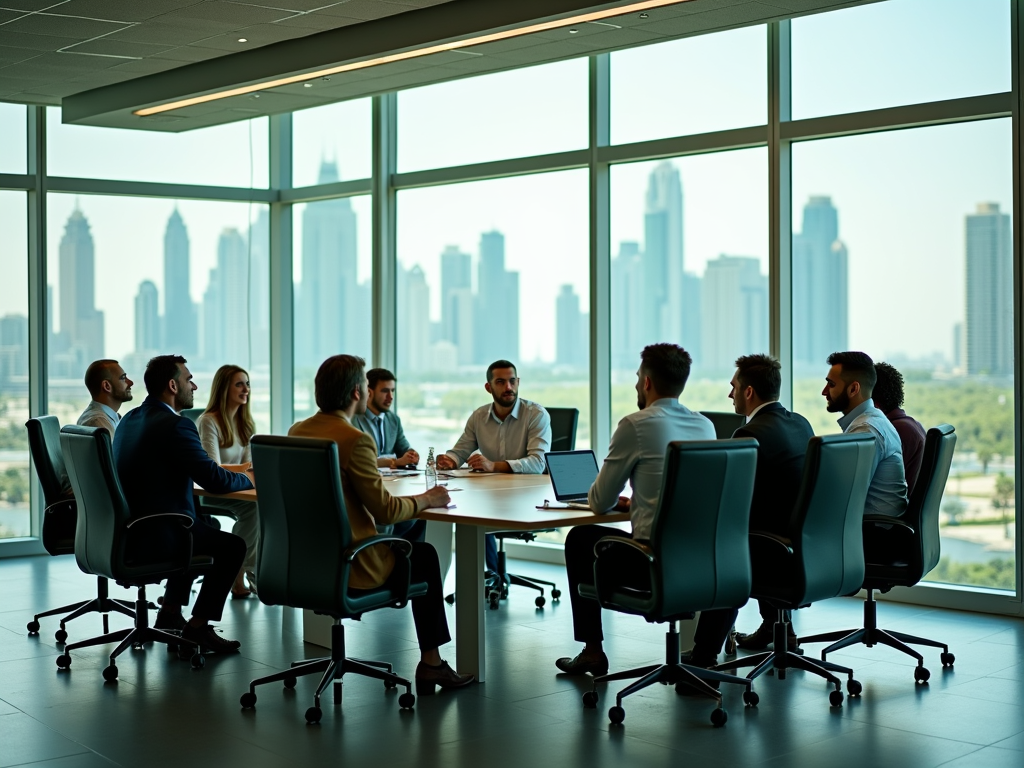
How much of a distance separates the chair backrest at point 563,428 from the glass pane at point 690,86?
2049mm

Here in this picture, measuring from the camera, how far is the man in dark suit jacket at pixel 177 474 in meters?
5.71

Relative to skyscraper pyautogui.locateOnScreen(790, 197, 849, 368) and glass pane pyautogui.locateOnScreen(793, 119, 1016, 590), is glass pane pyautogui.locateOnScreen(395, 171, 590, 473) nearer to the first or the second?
skyscraper pyautogui.locateOnScreen(790, 197, 849, 368)

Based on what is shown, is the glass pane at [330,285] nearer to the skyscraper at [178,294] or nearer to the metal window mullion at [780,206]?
the skyscraper at [178,294]

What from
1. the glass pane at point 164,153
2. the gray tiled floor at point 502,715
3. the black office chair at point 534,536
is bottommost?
the gray tiled floor at point 502,715

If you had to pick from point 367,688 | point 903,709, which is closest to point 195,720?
point 367,688

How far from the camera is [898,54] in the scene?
7.25m

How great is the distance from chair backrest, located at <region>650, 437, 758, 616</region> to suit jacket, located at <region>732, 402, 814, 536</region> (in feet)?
1.15

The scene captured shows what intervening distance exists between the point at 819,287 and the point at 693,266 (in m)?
0.94

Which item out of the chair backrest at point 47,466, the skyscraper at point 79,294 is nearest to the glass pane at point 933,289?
the chair backrest at point 47,466

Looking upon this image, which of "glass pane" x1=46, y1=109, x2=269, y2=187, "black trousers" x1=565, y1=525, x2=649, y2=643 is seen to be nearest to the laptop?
"black trousers" x1=565, y1=525, x2=649, y2=643

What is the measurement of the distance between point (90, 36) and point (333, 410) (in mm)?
3472

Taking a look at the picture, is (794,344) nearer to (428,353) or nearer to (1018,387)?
(1018,387)

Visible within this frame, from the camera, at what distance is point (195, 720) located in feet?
16.2

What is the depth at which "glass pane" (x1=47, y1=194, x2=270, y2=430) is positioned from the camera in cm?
988
